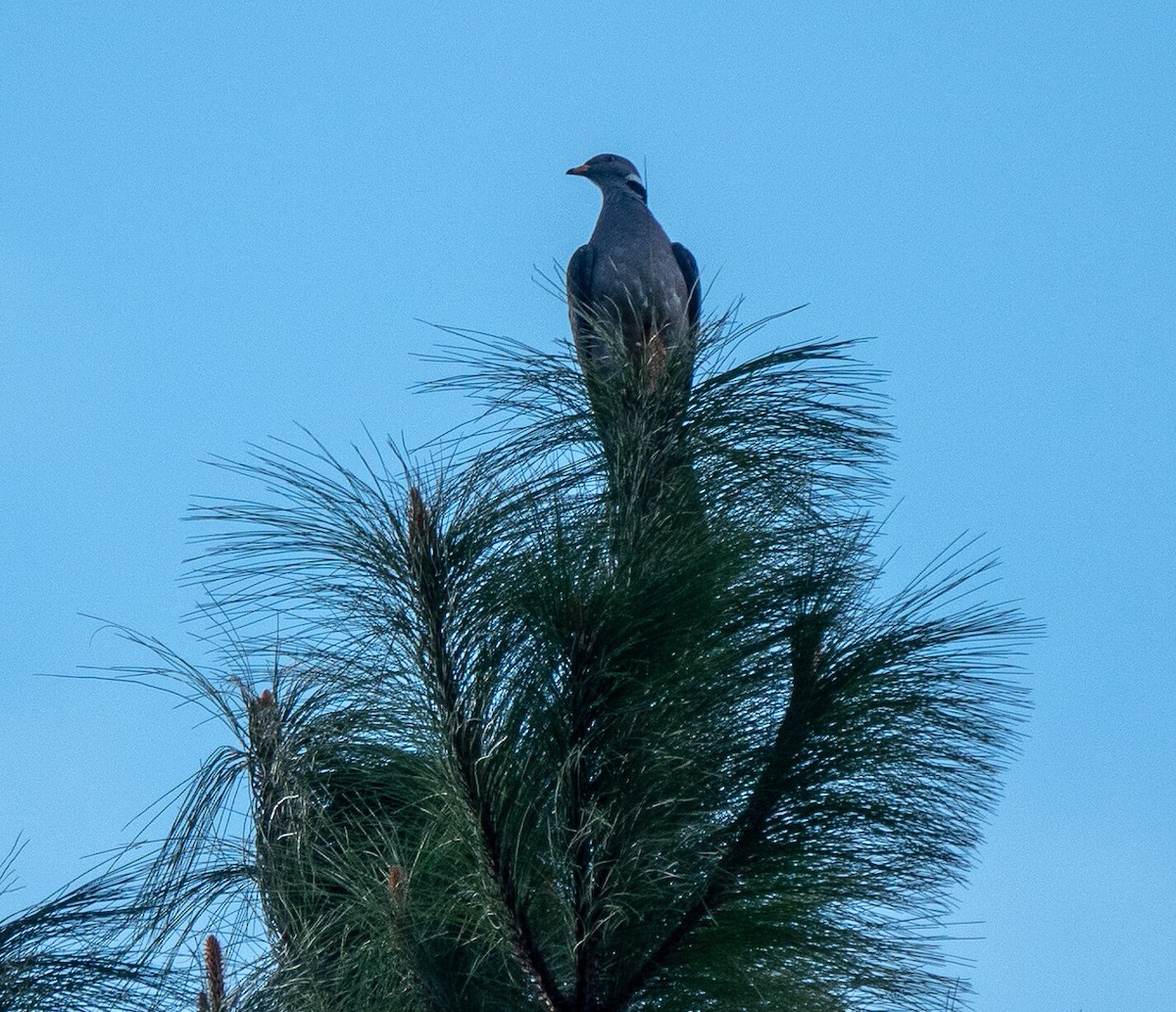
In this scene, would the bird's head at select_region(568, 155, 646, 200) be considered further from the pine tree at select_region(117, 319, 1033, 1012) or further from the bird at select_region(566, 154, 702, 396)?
the pine tree at select_region(117, 319, 1033, 1012)

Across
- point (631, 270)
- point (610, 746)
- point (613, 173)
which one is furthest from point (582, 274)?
point (610, 746)

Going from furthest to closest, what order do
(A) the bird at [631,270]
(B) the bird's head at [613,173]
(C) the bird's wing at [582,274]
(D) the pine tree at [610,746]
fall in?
(B) the bird's head at [613,173] → (C) the bird's wing at [582,274] → (A) the bird at [631,270] → (D) the pine tree at [610,746]

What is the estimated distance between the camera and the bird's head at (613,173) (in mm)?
6418

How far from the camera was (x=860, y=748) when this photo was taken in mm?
2703

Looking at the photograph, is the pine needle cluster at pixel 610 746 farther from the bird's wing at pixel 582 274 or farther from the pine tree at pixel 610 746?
the bird's wing at pixel 582 274

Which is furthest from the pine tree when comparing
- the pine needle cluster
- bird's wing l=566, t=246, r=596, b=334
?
bird's wing l=566, t=246, r=596, b=334

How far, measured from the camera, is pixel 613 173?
21.2 ft

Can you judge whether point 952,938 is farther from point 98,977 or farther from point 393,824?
point 98,977

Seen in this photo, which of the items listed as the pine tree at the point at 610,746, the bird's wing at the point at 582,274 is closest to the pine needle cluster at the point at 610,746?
the pine tree at the point at 610,746

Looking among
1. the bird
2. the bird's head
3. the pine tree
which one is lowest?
the pine tree

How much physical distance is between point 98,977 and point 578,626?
845 mm

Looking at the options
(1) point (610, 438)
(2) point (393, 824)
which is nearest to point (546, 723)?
(2) point (393, 824)

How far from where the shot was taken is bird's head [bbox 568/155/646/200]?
6418 mm

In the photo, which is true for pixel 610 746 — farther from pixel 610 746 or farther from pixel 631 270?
pixel 631 270
